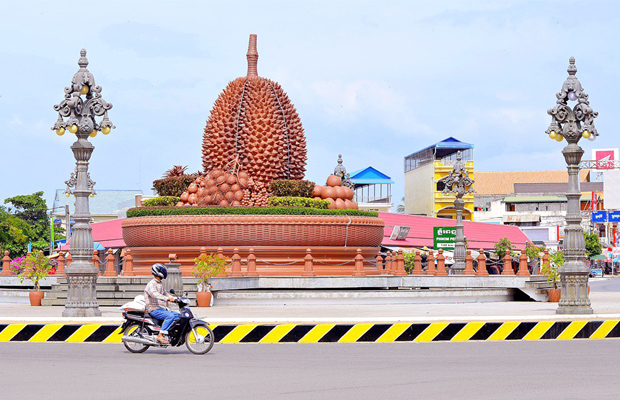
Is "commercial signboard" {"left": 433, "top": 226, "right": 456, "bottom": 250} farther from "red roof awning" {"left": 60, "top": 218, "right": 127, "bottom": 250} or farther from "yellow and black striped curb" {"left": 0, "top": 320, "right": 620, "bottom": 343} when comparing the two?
"yellow and black striped curb" {"left": 0, "top": 320, "right": 620, "bottom": 343}

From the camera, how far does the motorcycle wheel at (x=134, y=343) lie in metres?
16.0

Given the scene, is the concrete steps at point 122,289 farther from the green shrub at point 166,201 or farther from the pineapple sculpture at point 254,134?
the green shrub at point 166,201

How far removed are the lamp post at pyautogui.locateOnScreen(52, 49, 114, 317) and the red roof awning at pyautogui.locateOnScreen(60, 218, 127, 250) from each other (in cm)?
3823

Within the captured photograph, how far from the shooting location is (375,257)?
126ft

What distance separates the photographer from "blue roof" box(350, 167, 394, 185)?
296 ft

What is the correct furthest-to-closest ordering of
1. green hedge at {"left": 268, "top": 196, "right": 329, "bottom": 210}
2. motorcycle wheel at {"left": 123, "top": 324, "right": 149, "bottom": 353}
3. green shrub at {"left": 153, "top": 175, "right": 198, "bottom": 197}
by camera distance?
green shrub at {"left": 153, "top": 175, "right": 198, "bottom": 197} < green hedge at {"left": 268, "top": 196, "right": 329, "bottom": 210} < motorcycle wheel at {"left": 123, "top": 324, "right": 149, "bottom": 353}

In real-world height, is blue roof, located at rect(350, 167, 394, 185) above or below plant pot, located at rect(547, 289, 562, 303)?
above

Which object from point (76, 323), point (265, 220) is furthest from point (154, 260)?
point (76, 323)

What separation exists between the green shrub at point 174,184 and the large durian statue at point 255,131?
103 centimetres

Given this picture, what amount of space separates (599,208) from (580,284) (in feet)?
268

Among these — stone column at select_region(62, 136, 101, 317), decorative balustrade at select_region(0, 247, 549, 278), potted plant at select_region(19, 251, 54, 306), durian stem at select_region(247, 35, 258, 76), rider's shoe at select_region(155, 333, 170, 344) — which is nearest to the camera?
rider's shoe at select_region(155, 333, 170, 344)

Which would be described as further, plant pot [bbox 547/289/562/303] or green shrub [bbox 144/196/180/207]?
green shrub [bbox 144/196/180/207]

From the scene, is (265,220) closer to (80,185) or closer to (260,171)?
(260,171)

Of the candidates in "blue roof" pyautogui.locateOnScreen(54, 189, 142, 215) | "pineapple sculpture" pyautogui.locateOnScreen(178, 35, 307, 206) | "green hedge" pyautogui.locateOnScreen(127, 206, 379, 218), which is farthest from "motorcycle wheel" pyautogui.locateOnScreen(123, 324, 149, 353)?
"blue roof" pyautogui.locateOnScreen(54, 189, 142, 215)
